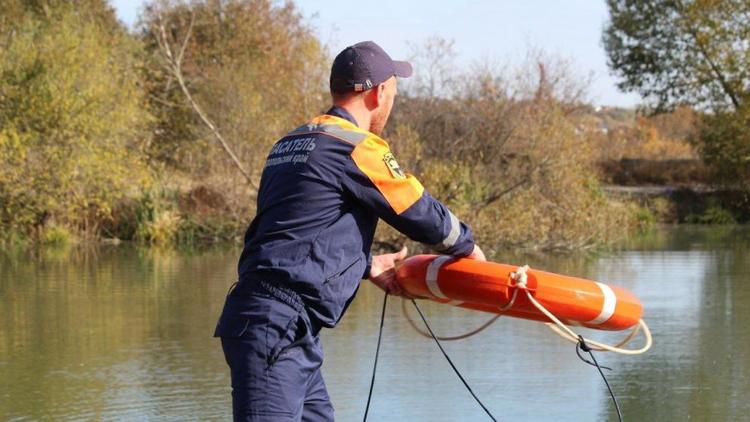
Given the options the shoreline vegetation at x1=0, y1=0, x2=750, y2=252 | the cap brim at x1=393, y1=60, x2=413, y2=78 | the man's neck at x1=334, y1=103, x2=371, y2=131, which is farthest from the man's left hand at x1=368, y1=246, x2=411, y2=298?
the shoreline vegetation at x1=0, y1=0, x2=750, y2=252

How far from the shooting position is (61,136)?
2142cm

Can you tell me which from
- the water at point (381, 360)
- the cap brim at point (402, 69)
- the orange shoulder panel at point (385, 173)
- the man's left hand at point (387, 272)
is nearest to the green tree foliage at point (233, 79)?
the water at point (381, 360)

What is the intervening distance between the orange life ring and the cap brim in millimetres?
715

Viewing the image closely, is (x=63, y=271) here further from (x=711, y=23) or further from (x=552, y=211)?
(x=711, y=23)

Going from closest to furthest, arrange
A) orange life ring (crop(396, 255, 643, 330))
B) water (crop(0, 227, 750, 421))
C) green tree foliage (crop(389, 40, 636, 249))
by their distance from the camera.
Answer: orange life ring (crop(396, 255, 643, 330)) → water (crop(0, 227, 750, 421)) → green tree foliage (crop(389, 40, 636, 249))

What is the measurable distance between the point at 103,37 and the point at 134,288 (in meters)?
14.2

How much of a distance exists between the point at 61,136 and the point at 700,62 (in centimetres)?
1773

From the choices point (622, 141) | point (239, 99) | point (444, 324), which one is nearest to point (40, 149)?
point (239, 99)

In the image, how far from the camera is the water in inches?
289

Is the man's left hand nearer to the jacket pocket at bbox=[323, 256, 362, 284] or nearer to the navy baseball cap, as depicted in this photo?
the jacket pocket at bbox=[323, 256, 362, 284]

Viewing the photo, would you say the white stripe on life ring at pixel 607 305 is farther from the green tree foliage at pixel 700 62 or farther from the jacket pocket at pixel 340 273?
the green tree foliage at pixel 700 62

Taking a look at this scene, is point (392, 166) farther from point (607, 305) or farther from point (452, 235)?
point (607, 305)

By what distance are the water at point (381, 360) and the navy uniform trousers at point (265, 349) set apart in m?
3.19

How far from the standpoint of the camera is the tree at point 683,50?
29.9m
